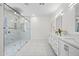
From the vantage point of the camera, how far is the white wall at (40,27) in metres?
9.70

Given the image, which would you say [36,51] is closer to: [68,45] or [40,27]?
[68,45]

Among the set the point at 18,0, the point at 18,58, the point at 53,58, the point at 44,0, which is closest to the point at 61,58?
the point at 53,58

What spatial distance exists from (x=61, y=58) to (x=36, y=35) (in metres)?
8.67

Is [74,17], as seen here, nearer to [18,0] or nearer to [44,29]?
[18,0]

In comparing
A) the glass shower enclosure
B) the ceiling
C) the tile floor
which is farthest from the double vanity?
the ceiling

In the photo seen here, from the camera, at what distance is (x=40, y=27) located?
984 centimetres

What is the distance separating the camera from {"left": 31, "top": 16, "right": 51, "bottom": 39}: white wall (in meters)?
9.70

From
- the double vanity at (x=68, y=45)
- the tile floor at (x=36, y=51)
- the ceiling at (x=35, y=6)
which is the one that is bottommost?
the tile floor at (x=36, y=51)

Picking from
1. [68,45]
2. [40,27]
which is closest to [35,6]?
[68,45]

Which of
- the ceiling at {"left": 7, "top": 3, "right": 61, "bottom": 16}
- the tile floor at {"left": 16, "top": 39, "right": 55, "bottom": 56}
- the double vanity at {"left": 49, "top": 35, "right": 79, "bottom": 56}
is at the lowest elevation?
the tile floor at {"left": 16, "top": 39, "right": 55, "bottom": 56}

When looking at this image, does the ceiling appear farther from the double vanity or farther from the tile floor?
the double vanity

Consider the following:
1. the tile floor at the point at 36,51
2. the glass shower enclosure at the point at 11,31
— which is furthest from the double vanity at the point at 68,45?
the glass shower enclosure at the point at 11,31

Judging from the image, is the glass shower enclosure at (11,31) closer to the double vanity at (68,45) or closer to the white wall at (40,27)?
the double vanity at (68,45)

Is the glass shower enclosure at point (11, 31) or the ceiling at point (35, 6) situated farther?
the ceiling at point (35, 6)
